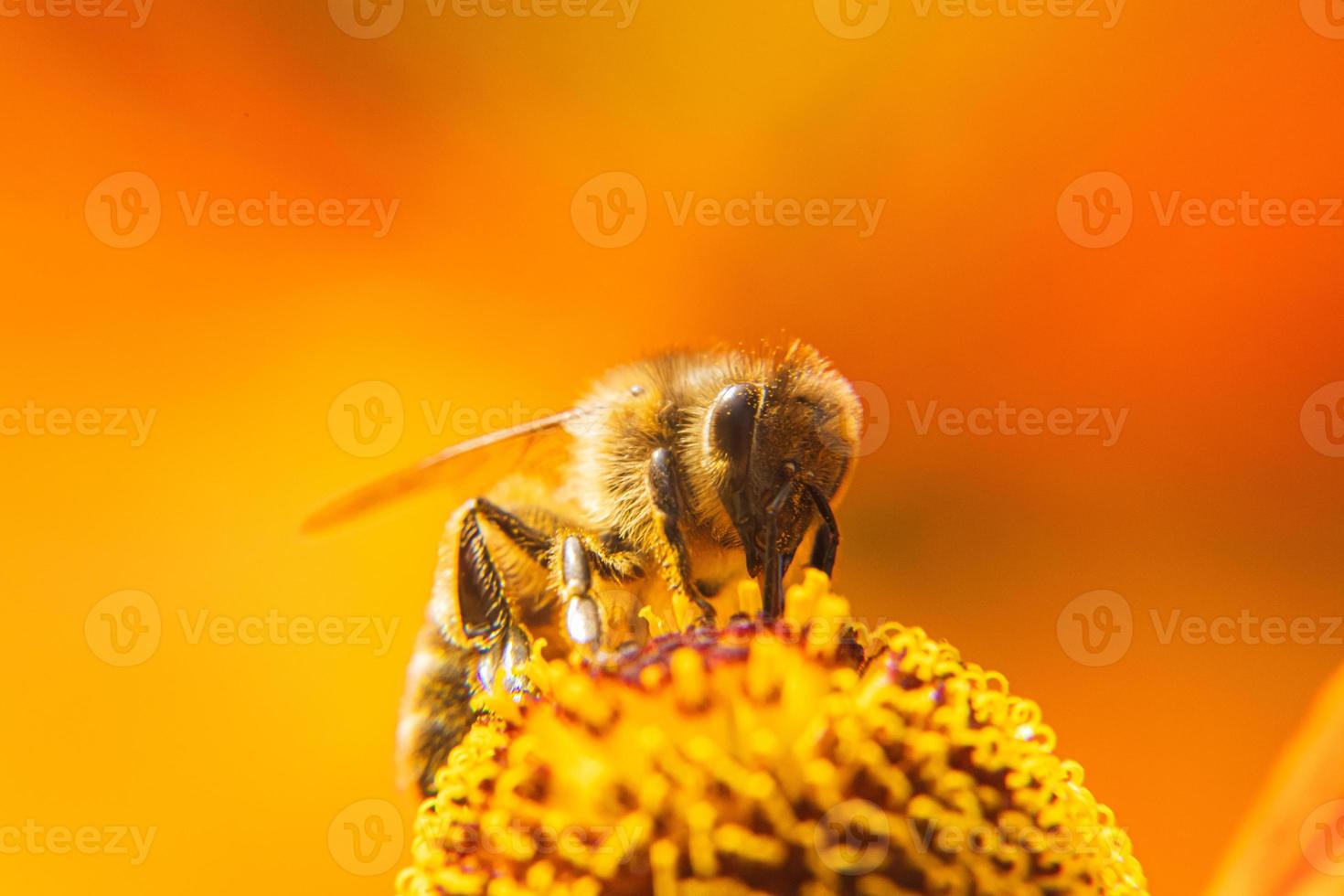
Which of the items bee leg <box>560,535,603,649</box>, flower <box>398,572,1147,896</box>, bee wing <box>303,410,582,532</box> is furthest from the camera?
bee wing <box>303,410,582,532</box>

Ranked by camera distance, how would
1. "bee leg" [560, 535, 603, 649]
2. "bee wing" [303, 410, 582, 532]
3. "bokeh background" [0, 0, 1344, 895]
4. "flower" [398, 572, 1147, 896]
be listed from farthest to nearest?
"bokeh background" [0, 0, 1344, 895] → "bee wing" [303, 410, 582, 532] → "bee leg" [560, 535, 603, 649] → "flower" [398, 572, 1147, 896]

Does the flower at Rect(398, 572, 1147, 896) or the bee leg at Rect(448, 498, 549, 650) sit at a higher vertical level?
the bee leg at Rect(448, 498, 549, 650)

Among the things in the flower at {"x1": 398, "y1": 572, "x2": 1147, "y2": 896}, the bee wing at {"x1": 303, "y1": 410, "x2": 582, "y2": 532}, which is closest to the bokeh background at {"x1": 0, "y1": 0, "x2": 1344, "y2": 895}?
the bee wing at {"x1": 303, "y1": 410, "x2": 582, "y2": 532}

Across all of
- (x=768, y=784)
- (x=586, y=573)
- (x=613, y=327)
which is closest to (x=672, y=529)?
(x=586, y=573)

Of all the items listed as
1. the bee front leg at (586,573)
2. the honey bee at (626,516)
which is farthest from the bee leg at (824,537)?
the bee front leg at (586,573)

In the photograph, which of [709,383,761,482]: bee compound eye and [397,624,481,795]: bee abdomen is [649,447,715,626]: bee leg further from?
[397,624,481,795]: bee abdomen

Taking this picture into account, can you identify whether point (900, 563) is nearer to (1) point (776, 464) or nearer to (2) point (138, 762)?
(1) point (776, 464)

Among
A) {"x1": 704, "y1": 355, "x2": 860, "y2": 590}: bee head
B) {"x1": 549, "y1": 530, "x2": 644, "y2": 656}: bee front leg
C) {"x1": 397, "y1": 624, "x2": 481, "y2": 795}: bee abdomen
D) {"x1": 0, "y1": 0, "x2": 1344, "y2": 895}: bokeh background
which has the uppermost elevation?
{"x1": 0, "y1": 0, "x2": 1344, "y2": 895}: bokeh background

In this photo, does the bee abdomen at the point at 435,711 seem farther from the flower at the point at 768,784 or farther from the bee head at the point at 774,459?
the bee head at the point at 774,459
